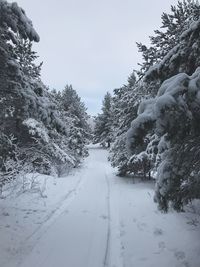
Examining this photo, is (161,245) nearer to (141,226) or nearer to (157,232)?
(157,232)

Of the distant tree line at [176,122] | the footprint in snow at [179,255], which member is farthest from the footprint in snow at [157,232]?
the distant tree line at [176,122]

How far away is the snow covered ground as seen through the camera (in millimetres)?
7582

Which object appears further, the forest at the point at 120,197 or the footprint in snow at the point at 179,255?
the footprint in snow at the point at 179,255

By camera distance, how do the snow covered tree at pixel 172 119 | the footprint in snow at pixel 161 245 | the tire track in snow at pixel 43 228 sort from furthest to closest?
1. the footprint in snow at pixel 161 245
2. the tire track in snow at pixel 43 228
3. the snow covered tree at pixel 172 119

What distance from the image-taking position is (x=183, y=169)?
6301mm

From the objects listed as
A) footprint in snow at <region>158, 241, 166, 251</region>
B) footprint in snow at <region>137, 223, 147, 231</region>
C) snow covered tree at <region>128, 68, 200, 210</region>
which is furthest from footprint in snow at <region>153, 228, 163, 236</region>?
snow covered tree at <region>128, 68, 200, 210</region>

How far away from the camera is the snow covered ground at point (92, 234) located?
758cm

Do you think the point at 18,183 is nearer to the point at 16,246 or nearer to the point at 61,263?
the point at 16,246

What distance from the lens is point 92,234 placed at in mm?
9758

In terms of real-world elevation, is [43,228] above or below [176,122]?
below

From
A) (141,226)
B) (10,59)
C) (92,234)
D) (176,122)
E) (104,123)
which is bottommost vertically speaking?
(92,234)

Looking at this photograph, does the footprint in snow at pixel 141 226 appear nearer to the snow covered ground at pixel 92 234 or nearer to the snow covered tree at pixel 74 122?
the snow covered ground at pixel 92 234

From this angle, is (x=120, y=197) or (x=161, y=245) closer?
(x=161, y=245)

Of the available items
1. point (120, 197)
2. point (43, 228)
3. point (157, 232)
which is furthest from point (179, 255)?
point (120, 197)
